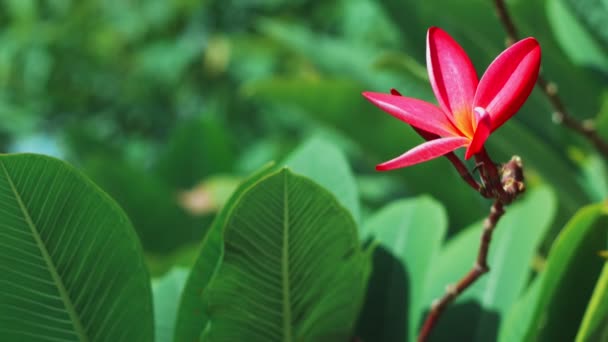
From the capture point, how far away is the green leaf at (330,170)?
22.6 inches

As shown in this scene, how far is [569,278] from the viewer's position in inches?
20.0

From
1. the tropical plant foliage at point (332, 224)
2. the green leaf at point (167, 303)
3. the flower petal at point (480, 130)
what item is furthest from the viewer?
the green leaf at point (167, 303)

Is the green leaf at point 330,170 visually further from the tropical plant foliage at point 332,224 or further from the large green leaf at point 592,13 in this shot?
the large green leaf at point 592,13

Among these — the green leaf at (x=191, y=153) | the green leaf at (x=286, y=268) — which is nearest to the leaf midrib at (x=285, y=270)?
the green leaf at (x=286, y=268)

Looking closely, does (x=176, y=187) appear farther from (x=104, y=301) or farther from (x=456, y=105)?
(x=456, y=105)

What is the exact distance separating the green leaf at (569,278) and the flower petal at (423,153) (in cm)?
18

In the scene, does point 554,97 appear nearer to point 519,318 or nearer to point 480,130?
point 519,318

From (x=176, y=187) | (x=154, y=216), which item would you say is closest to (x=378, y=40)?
(x=176, y=187)

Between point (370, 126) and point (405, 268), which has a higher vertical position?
point (370, 126)

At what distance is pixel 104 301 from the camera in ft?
1.51

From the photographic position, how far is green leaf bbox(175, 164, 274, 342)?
1.59 ft

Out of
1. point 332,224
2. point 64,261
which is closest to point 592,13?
point 332,224

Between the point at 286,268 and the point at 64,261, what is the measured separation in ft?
0.41

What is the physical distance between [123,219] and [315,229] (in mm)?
108
